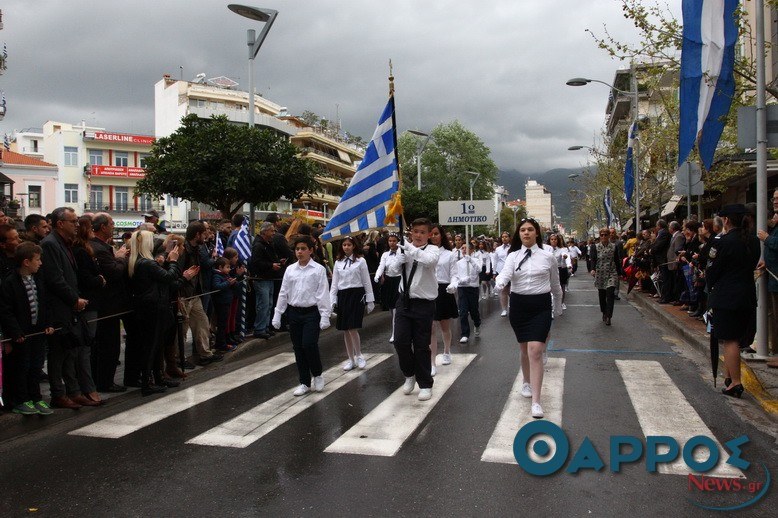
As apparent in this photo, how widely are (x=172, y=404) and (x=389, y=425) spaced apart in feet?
8.92

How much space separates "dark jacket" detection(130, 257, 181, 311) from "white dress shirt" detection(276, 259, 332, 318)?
1.33m

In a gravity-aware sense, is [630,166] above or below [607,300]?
above

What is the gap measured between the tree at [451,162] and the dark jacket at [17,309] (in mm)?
68790

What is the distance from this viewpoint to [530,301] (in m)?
6.70

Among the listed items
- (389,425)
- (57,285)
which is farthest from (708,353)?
(57,285)

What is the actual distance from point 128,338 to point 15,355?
62.4 inches

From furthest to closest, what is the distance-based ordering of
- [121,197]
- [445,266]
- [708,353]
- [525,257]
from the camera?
[121,197]
[445,266]
[708,353]
[525,257]

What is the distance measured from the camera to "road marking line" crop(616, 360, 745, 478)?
15.9 ft

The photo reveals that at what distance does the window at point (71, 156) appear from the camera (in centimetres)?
6391

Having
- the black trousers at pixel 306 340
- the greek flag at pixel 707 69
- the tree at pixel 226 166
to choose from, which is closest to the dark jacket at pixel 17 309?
the black trousers at pixel 306 340

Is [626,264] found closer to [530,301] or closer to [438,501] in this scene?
[530,301]

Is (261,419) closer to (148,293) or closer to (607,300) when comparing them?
(148,293)

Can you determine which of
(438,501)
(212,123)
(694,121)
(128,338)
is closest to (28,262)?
(128,338)

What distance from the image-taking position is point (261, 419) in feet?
21.3
